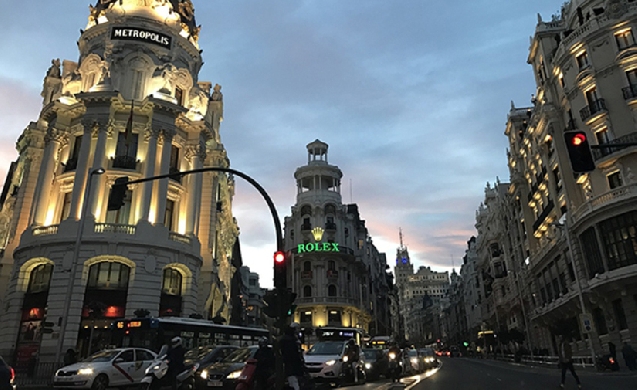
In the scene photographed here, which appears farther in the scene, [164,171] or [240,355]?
[164,171]

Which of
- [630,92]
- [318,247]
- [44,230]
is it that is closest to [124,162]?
[44,230]

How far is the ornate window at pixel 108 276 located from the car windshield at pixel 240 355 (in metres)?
18.2

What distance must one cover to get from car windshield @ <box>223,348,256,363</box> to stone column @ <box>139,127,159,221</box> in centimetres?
1914

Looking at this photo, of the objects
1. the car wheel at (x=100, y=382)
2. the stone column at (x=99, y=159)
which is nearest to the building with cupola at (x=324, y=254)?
the stone column at (x=99, y=159)

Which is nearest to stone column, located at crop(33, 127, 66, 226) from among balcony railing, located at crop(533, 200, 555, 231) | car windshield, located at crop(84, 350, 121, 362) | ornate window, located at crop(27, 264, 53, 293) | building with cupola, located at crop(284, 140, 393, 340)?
ornate window, located at crop(27, 264, 53, 293)

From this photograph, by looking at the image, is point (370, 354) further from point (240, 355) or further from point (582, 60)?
point (582, 60)

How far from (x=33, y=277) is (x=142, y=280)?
8.13 meters

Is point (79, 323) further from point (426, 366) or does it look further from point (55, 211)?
point (426, 366)

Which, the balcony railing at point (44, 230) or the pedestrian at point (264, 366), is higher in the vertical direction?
the balcony railing at point (44, 230)

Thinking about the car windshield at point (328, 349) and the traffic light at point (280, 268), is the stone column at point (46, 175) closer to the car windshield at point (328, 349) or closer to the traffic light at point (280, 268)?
the car windshield at point (328, 349)

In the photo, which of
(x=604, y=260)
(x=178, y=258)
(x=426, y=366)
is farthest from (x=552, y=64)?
(x=178, y=258)

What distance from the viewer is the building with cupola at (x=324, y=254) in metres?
68.4

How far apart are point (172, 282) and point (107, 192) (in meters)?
8.25

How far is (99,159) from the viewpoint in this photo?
111ft
